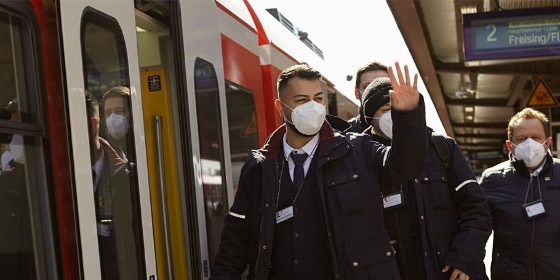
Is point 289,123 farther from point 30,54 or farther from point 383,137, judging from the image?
point 30,54

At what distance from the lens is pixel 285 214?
3.14 m

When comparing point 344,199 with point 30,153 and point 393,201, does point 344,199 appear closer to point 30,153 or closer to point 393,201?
point 393,201

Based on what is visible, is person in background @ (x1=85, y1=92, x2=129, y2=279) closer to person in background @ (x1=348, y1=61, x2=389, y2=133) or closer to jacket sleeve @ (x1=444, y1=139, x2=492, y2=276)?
jacket sleeve @ (x1=444, y1=139, x2=492, y2=276)

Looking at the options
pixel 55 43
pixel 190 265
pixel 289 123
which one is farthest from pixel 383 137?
pixel 55 43

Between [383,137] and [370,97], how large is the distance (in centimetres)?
23

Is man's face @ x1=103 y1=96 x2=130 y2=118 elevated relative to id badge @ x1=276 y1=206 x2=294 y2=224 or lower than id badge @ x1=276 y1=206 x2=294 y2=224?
elevated

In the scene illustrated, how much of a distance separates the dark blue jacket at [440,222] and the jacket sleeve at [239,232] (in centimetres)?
63

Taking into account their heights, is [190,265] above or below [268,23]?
below

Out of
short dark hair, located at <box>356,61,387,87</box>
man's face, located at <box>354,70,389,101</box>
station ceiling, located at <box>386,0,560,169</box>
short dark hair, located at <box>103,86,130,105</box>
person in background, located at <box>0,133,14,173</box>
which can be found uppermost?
station ceiling, located at <box>386,0,560,169</box>

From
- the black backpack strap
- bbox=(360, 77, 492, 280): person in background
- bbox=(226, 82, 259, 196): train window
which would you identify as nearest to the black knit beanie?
bbox=(360, 77, 492, 280): person in background

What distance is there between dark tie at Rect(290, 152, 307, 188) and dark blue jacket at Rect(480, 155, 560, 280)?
4.69ft

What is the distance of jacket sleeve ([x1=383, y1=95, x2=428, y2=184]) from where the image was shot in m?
2.90

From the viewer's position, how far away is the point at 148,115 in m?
3.99

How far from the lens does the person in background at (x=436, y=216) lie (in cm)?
339
